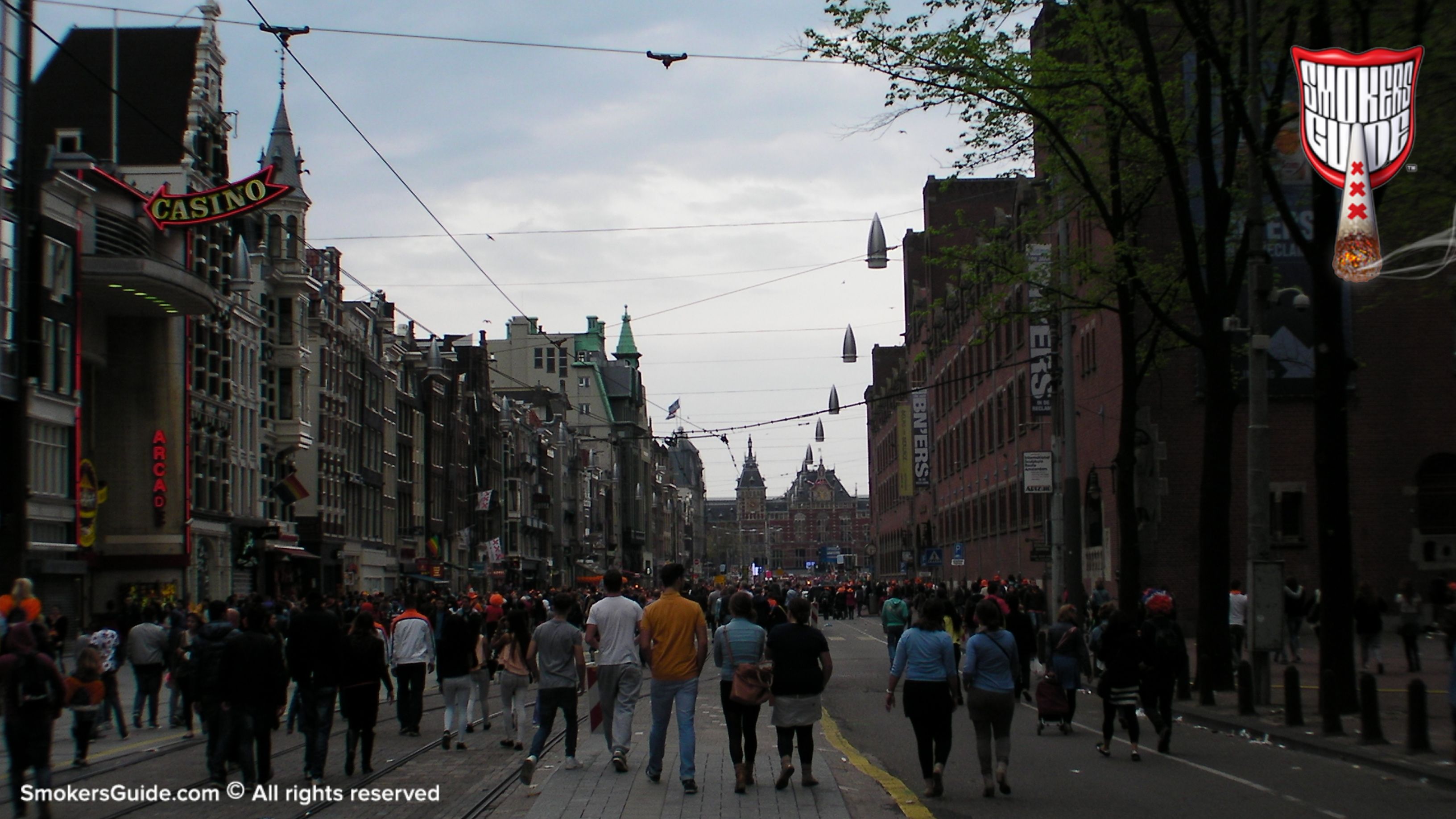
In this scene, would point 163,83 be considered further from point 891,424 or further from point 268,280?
point 891,424

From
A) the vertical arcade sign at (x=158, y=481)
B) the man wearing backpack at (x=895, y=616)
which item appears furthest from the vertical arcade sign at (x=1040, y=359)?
the vertical arcade sign at (x=158, y=481)

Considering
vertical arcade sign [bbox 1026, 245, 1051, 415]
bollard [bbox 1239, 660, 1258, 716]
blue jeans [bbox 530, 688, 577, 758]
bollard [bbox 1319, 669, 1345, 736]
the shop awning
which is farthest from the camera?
the shop awning

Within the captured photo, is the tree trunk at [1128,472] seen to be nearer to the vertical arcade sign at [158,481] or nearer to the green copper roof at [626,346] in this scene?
the vertical arcade sign at [158,481]

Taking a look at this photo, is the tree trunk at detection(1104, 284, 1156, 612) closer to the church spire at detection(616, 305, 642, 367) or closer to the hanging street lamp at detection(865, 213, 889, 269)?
the hanging street lamp at detection(865, 213, 889, 269)

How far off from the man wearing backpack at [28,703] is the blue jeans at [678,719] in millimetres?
4751

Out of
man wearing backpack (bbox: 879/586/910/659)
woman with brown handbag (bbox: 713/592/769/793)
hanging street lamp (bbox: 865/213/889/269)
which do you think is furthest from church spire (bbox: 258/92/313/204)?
woman with brown handbag (bbox: 713/592/769/793)

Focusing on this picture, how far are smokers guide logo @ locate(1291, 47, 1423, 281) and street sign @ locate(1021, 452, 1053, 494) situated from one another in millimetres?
18832

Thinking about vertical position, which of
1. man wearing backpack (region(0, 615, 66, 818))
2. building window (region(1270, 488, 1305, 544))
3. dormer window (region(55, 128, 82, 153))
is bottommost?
man wearing backpack (region(0, 615, 66, 818))

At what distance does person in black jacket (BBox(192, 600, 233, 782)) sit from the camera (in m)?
13.7

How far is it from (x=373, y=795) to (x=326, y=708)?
1.38 meters

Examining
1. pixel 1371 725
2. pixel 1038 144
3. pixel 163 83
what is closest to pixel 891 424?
pixel 163 83

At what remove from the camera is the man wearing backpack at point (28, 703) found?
12.1m

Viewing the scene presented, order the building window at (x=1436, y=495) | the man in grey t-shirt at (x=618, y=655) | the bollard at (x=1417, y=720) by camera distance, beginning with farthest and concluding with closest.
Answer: the building window at (x=1436, y=495)
the bollard at (x=1417, y=720)
the man in grey t-shirt at (x=618, y=655)

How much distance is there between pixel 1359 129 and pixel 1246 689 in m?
7.70
